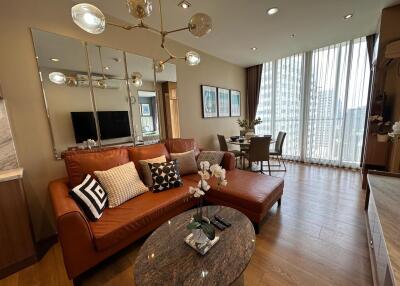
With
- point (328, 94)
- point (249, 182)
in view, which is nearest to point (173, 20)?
point (249, 182)

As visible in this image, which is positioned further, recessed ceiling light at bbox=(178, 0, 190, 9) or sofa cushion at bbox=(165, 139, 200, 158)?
sofa cushion at bbox=(165, 139, 200, 158)

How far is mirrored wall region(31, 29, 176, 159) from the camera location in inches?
78.6

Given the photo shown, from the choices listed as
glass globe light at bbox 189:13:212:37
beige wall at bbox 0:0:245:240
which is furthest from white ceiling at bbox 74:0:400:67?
glass globe light at bbox 189:13:212:37

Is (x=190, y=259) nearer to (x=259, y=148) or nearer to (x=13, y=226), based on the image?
(x=13, y=226)

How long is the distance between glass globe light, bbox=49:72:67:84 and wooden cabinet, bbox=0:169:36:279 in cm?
102

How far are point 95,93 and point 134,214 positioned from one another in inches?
63.2

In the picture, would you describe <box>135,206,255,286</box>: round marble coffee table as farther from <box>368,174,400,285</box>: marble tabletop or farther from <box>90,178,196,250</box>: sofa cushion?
<box>368,174,400,285</box>: marble tabletop

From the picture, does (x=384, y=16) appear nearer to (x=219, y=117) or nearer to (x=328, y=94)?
(x=328, y=94)

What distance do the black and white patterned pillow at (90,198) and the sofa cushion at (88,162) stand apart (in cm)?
20

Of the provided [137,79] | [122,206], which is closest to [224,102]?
[137,79]

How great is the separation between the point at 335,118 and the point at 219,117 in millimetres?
2536

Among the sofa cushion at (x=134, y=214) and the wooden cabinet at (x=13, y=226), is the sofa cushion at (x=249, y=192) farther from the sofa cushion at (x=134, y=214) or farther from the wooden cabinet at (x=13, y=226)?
the wooden cabinet at (x=13, y=226)

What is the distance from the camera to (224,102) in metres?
4.54

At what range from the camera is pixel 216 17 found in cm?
253
